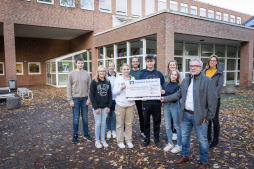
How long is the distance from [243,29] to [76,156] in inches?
602

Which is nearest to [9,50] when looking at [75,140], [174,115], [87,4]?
[87,4]

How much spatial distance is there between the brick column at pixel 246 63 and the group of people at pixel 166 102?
13.5m

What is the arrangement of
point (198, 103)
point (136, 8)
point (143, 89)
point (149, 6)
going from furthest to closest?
point (149, 6) → point (136, 8) → point (143, 89) → point (198, 103)

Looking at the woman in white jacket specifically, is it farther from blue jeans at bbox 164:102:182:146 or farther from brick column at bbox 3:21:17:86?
brick column at bbox 3:21:17:86

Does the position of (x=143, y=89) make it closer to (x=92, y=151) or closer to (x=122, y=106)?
(x=122, y=106)

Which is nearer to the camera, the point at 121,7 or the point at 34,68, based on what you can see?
the point at 121,7

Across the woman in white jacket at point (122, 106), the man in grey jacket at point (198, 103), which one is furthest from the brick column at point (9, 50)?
the man in grey jacket at point (198, 103)

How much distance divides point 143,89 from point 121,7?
656 inches

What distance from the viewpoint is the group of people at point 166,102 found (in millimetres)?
3043

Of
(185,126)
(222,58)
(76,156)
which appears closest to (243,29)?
(222,58)

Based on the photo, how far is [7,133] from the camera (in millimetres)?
5203

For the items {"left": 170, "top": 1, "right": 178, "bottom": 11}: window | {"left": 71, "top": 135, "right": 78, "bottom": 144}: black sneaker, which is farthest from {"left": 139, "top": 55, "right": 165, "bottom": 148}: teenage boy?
{"left": 170, "top": 1, "right": 178, "bottom": 11}: window

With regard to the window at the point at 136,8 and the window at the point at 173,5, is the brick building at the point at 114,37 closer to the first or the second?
the window at the point at 136,8

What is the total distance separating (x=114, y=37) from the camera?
13.9m
